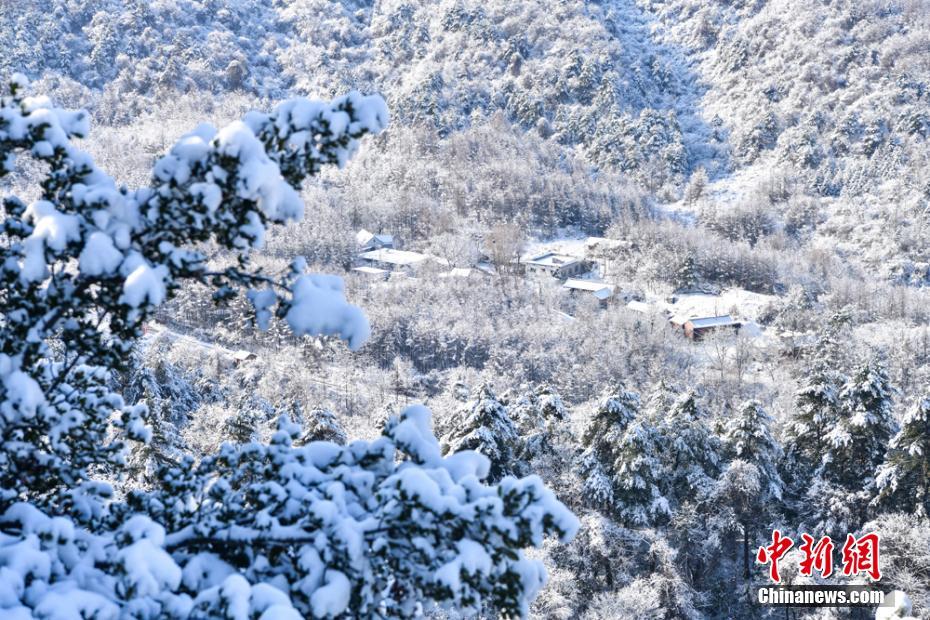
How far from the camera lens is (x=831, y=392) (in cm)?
2338

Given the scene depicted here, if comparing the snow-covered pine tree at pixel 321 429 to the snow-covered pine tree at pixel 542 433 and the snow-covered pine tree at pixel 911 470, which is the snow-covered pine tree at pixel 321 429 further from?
the snow-covered pine tree at pixel 911 470

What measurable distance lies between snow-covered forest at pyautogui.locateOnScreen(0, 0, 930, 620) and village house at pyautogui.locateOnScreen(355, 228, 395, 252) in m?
0.37

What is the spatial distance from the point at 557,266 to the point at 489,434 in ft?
134

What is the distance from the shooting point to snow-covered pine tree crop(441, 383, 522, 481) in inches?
784

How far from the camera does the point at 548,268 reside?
195ft

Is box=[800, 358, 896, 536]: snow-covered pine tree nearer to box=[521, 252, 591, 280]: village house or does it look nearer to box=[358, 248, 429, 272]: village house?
box=[521, 252, 591, 280]: village house

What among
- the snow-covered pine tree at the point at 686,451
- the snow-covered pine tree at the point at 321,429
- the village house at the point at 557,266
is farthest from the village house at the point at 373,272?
the snow-covered pine tree at the point at 686,451

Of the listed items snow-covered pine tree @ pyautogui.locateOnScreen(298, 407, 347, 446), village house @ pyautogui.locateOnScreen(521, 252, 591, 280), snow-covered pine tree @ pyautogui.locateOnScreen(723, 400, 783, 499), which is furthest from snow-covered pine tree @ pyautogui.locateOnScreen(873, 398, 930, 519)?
village house @ pyautogui.locateOnScreen(521, 252, 591, 280)

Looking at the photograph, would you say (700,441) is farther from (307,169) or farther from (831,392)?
(307,169)

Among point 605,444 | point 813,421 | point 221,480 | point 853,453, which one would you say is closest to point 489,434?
point 605,444

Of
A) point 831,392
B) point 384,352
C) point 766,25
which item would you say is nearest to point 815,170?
point 766,25

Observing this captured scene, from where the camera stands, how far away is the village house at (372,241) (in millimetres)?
64375

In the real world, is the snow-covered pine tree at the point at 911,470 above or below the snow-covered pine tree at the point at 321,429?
below

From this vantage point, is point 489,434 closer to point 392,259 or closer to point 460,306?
point 460,306
